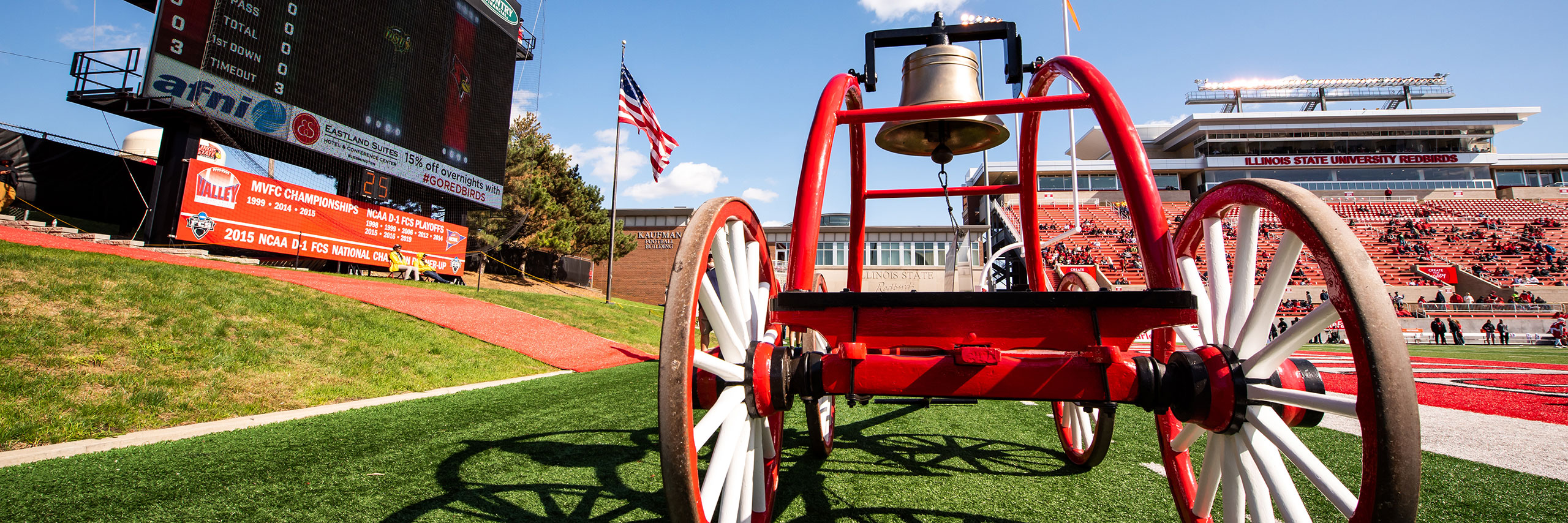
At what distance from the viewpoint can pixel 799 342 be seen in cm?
333

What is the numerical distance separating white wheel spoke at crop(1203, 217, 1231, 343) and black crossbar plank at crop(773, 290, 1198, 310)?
435 millimetres

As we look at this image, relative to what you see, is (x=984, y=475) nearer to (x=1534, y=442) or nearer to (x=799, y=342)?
(x=799, y=342)

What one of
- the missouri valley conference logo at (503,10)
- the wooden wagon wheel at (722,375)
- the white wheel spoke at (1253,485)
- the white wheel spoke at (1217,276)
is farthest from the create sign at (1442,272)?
the missouri valley conference logo at (503,10)

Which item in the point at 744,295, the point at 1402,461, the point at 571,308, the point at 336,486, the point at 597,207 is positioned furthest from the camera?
the point at 597,207

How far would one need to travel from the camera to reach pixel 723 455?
5.50 feet

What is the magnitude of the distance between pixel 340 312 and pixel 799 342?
847cm

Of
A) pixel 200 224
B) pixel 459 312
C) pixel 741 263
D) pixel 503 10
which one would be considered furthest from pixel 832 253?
pixel 741 263

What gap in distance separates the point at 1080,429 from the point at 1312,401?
2.30 m

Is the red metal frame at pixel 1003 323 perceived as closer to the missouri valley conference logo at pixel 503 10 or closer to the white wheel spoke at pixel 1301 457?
the white wheel spoke at pixel 1301 457

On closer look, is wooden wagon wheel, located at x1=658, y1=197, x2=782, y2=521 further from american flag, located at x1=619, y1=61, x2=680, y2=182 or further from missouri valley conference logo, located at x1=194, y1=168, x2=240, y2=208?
missouri valley conference logo, located at x1=194, y1=168, x2=240, y2=208

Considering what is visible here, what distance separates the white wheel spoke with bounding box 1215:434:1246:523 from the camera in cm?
178

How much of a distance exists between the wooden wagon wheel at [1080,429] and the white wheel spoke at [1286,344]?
1303 mm

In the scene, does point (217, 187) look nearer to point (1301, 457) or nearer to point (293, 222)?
point (293, 222)

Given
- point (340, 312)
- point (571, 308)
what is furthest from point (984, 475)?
point (571, 308)
